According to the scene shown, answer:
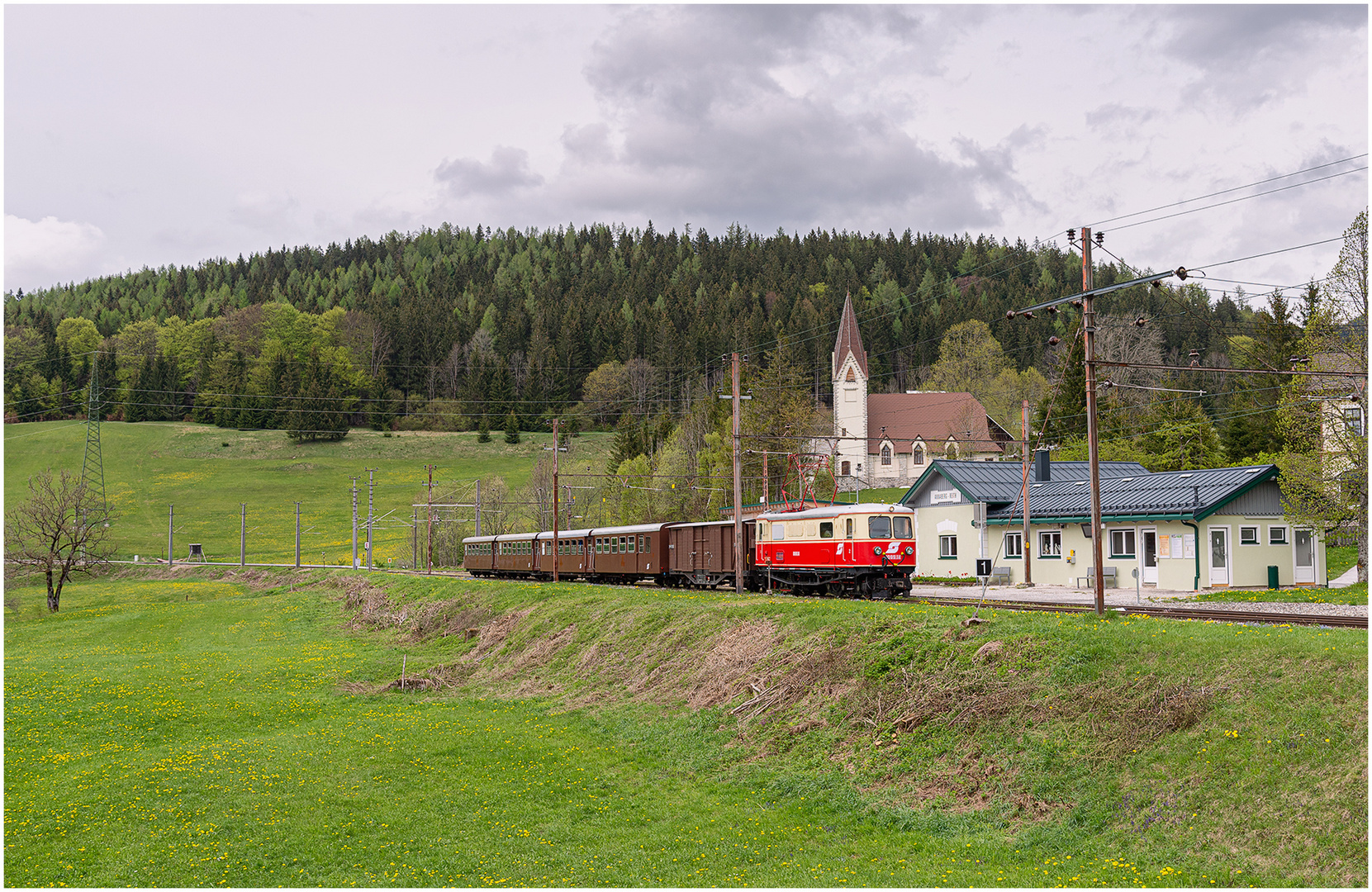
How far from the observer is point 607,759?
1931cm

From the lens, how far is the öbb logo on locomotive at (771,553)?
106 feet

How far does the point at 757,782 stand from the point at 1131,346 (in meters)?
78.6

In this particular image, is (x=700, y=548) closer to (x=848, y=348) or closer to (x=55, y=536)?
(x=55, y=536)

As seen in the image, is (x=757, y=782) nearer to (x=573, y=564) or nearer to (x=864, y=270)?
(x=573, y=564)

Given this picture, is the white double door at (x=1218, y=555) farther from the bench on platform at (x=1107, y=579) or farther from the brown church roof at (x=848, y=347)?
the brown church roof at (x=848, y=347)

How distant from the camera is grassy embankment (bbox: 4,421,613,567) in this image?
97.9m

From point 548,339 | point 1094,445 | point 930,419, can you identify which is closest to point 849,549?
point 1094,445

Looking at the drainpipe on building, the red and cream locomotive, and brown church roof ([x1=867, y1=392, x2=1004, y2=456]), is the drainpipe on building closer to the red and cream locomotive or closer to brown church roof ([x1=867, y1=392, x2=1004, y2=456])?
the red and cream locomotive

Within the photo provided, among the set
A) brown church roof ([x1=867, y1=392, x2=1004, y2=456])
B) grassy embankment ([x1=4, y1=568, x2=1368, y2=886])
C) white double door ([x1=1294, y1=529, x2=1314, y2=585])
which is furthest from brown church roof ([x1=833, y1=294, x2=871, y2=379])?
grassy embankment ([x1=4, y1=568, x2=1368, y2=886])

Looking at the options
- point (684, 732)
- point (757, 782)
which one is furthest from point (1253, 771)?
point (684, 732)

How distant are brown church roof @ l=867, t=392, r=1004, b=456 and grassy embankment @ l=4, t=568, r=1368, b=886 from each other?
7993 centimetres

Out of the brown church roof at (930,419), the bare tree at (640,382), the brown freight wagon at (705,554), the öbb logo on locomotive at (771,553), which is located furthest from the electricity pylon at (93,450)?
the brown church roof at (930,419)

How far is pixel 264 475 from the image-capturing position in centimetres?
11744

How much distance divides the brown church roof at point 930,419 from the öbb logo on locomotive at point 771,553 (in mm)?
57810
